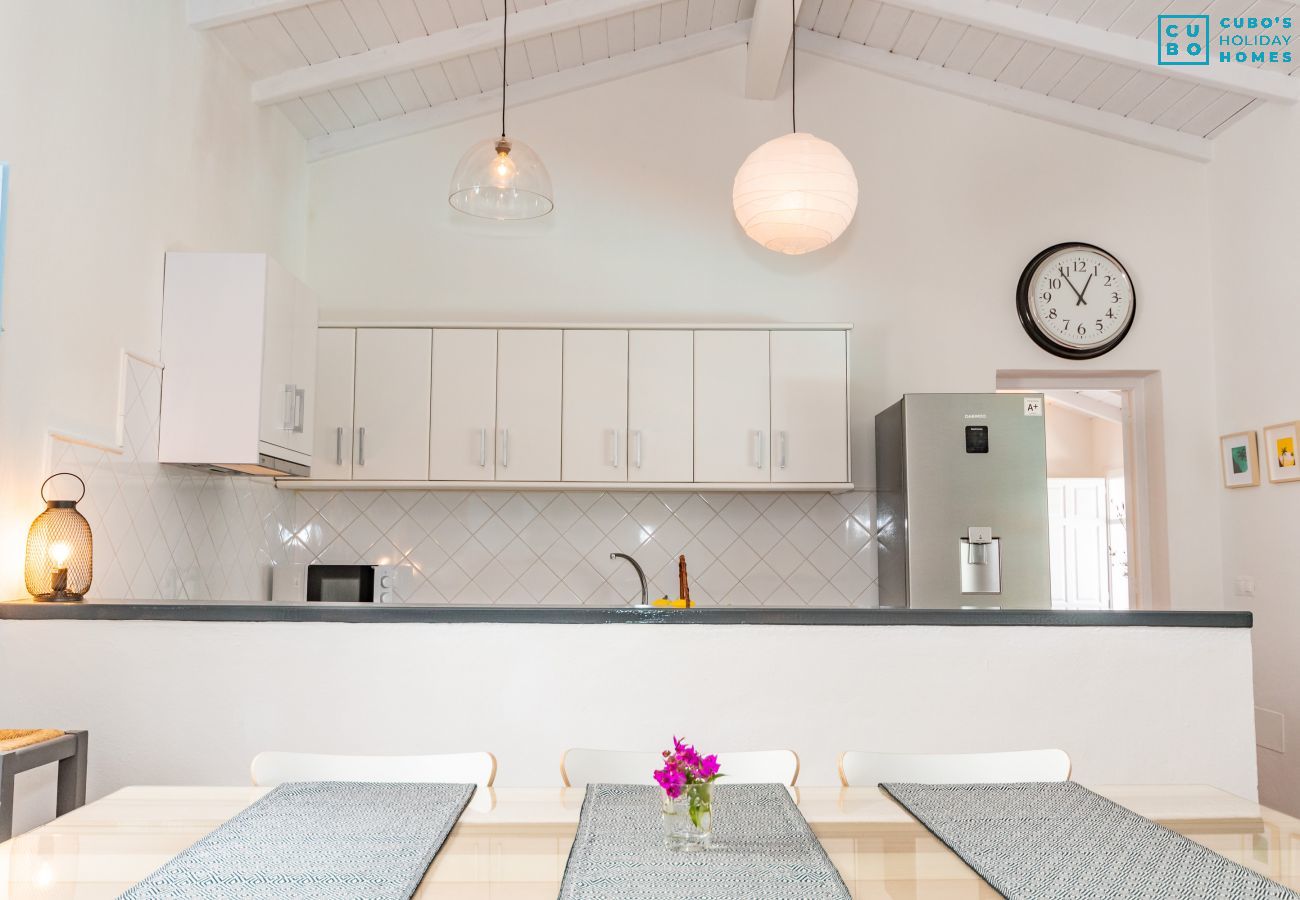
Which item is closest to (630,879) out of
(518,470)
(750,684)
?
(750,684)

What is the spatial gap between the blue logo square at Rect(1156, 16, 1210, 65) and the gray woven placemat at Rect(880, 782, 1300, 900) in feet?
11.0

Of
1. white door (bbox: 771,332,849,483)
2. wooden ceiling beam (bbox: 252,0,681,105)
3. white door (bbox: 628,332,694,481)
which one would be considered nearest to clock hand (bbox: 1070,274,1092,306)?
white door (bbox: 771,332,849,483)

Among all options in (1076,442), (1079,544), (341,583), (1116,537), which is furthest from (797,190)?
(1076,442)

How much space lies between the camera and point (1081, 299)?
4578mm

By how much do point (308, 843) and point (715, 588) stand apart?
3.21 metres

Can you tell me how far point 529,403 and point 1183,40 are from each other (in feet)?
9.53

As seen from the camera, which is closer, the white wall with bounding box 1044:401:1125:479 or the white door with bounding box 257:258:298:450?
the white door with bounding box 257:258:298:450

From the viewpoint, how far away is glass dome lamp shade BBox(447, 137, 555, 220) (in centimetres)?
284

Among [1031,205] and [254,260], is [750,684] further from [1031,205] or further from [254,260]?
[1031,205]

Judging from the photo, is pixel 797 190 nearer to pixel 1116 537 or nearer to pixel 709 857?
pixel 709 857

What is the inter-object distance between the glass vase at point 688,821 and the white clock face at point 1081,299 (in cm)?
375

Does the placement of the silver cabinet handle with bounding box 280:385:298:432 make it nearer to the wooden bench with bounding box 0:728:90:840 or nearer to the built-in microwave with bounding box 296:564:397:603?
the built-in microwave with bounding box 296:564:397:603

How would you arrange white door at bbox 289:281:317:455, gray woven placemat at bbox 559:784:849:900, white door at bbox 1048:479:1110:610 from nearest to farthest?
gray woven placemat at bbox 559:784:849:900, white door at bbox 289:281:317:455, white door at bbox 1048:479:1110:610

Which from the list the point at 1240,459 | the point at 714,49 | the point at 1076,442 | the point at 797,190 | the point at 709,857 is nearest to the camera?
the point at 709,857
